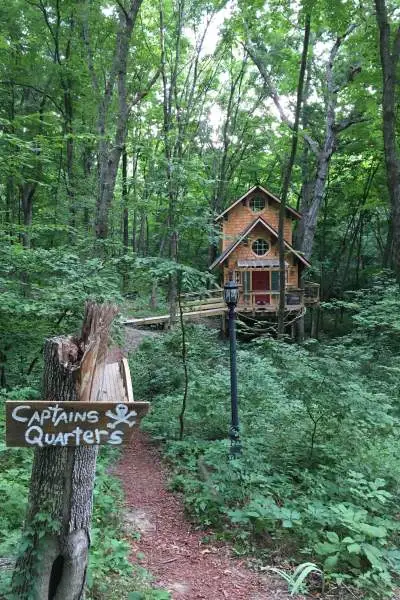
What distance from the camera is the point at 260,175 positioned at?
2788cm

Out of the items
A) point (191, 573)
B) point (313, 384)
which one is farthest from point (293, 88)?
point (191, 573)

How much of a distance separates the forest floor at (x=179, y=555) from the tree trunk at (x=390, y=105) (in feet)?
23.0

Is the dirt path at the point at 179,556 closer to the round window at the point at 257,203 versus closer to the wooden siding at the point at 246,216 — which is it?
the wooden siding at the point at 246,216

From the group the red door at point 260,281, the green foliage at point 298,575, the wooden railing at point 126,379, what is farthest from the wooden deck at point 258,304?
the wooden railing at point 126,379

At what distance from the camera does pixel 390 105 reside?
29.5 feet

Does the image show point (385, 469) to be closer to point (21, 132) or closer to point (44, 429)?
point (44, 429)

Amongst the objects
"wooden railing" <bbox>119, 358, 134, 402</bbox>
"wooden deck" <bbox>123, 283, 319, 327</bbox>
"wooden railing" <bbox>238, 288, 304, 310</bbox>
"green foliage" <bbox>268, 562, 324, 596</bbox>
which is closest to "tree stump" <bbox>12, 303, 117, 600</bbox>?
"wooden railing" <bbox>119, 358, 134, 402</bbox>

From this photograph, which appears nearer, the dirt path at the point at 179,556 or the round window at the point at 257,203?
the dirt path at the point at 179,556

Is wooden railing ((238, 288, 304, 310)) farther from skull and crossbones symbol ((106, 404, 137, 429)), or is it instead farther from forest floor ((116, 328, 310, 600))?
skull and crossbones symbol ((106, 404, 137, 429))

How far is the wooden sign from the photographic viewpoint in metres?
1.94

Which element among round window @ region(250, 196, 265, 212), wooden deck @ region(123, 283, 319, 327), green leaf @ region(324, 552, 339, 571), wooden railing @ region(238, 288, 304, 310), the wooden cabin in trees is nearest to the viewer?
green leaf @ region(324, 552, 339, 571)

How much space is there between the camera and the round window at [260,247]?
21266 millimetres

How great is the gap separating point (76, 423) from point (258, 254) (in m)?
19.9

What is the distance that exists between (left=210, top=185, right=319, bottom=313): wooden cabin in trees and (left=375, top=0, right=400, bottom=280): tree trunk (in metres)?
10.7
